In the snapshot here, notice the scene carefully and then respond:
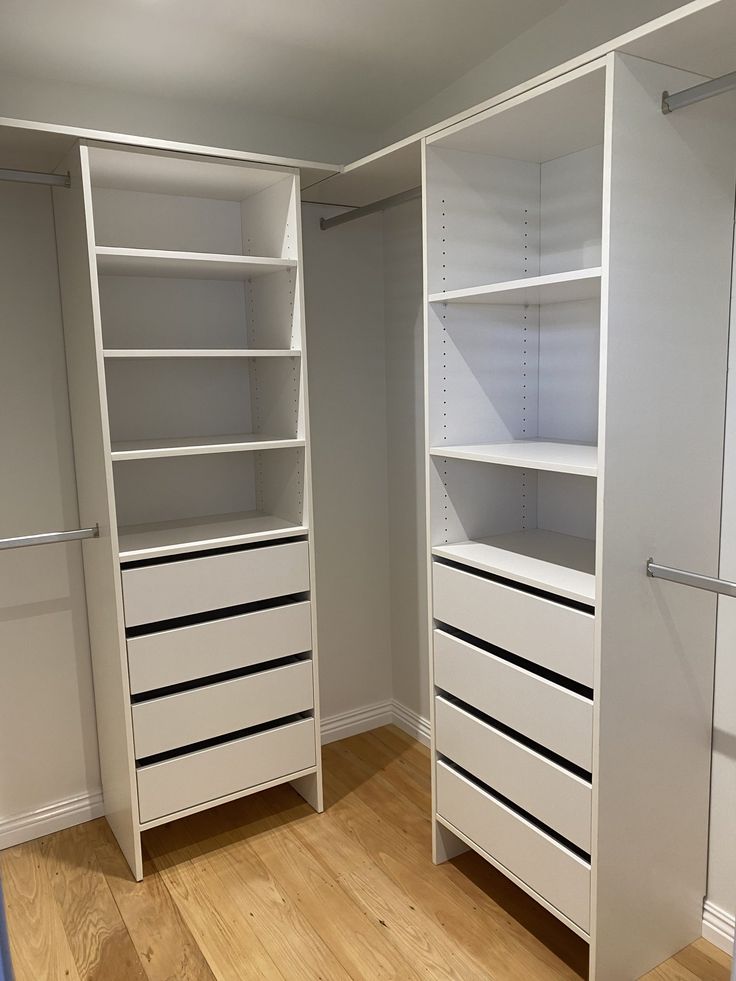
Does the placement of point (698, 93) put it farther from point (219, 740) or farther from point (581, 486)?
point (219, 740)

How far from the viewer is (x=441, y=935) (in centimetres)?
212

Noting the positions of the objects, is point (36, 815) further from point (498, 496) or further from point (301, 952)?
point (498, 496)

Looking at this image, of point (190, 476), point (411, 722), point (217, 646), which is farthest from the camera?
point (411, 722)

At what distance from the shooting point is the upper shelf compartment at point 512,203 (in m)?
2.02

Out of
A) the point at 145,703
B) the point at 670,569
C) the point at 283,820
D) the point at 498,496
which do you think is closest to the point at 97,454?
the point at 145,703

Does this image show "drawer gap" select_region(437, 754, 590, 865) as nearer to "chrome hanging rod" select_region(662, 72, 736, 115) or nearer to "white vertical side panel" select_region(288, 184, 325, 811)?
"white vertical side panel" select_region(288, 184, 325, 811)

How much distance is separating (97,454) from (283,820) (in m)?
1.39

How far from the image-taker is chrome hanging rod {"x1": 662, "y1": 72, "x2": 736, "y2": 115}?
152 centimetres

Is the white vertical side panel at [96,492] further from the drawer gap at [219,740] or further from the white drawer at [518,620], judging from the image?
the white drawer at [518,620]

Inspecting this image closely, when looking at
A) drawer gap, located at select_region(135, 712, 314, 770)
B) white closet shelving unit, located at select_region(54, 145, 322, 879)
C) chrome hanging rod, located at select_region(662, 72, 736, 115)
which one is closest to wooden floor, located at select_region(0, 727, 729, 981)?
white closet shelving unit, located at select_region(54, 145, 322, 879)

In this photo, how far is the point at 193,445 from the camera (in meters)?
2.39

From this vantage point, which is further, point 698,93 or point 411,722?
point 411,722

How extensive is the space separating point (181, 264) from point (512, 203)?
99 cm

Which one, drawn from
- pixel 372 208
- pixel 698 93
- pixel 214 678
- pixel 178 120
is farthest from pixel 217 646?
pixel 698 93
